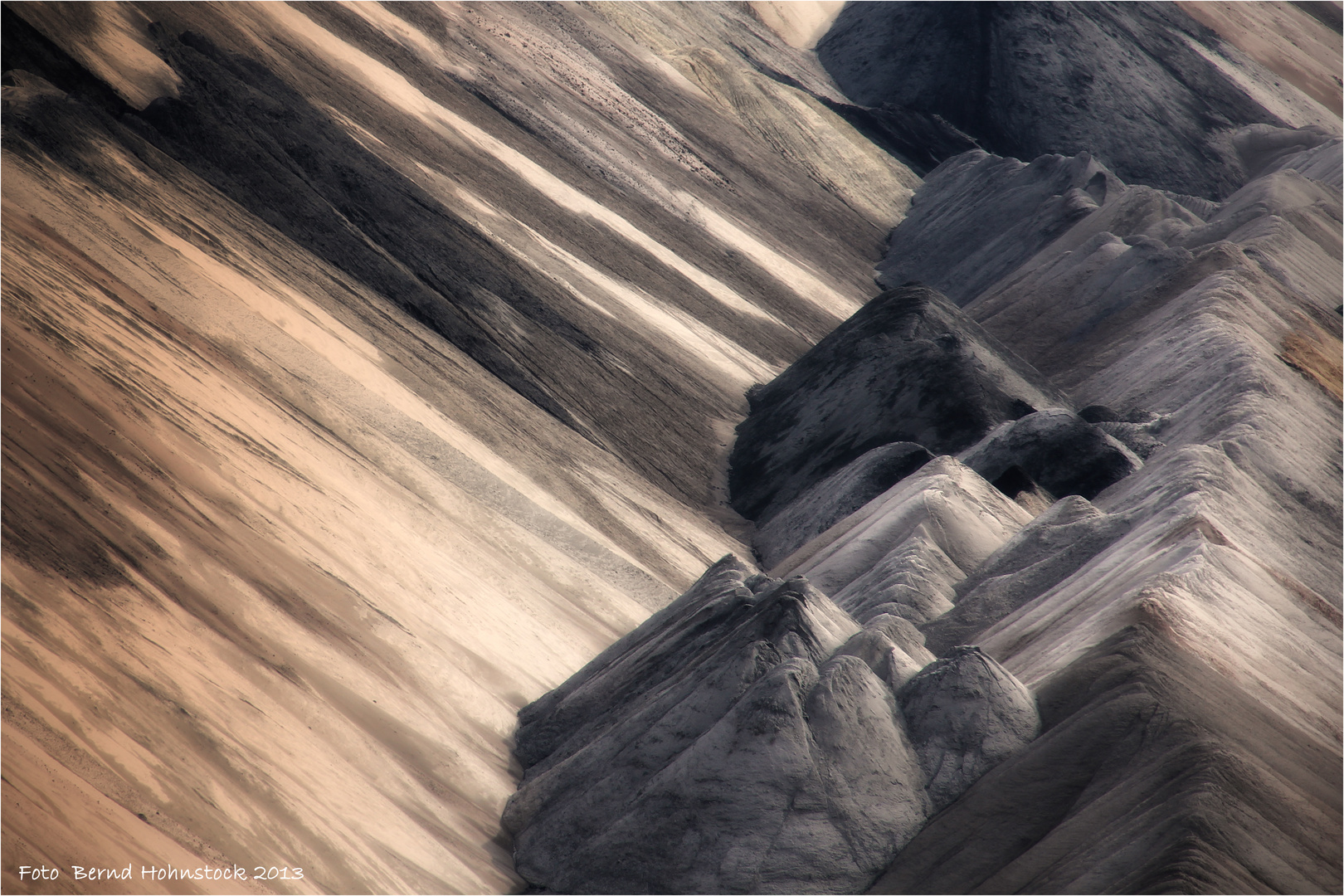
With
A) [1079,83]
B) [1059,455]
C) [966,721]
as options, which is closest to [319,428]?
[966,721]

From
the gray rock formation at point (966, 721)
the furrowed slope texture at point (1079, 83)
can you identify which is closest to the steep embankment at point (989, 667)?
the gray rock formation at point (966, 721)

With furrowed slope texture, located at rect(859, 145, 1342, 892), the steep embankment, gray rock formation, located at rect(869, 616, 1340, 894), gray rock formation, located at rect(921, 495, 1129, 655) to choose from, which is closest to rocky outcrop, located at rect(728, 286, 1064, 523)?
the steep embankment

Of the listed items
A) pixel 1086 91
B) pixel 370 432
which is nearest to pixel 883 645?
pixel 370 432

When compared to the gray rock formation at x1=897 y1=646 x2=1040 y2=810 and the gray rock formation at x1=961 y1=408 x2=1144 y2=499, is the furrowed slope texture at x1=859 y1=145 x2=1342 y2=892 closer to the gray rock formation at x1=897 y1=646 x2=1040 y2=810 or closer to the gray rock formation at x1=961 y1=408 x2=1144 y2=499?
the gray rock formation at x1=897 y1=646 x2=1040 y2=810

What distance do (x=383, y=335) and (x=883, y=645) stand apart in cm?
983

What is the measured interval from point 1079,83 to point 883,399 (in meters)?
32.4

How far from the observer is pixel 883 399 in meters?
19.5

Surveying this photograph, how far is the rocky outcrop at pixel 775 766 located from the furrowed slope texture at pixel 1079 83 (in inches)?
1537

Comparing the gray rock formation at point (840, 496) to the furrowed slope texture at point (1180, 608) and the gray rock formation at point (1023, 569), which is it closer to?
the furrowed slope texture at point (1180, 608)

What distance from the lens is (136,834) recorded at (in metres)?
7.31

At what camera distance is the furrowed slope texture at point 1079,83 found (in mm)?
43719

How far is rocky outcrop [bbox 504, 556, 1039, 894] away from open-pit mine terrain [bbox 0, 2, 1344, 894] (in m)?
0.04

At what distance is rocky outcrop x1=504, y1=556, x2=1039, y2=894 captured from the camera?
26.9 ft

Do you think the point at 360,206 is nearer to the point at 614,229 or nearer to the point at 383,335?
the point at 383,335
